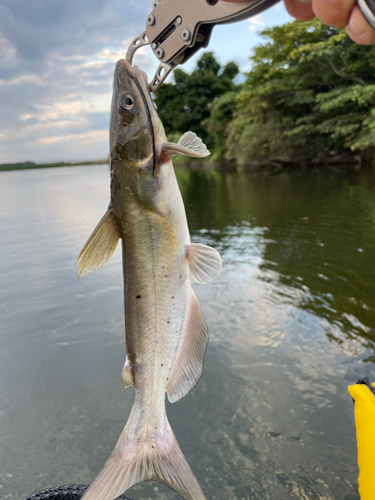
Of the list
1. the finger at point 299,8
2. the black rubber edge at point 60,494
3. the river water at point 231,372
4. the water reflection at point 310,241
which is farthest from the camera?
the water reflection at point 310,241

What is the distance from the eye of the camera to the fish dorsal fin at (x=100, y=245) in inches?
58.2

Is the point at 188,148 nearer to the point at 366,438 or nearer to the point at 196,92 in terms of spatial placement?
the point at 366,438

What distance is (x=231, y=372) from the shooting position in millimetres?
4242

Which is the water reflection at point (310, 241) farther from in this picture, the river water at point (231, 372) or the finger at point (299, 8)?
the finger at point (299, 8)

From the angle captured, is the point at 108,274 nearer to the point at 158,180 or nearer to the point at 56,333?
the point at 56,333

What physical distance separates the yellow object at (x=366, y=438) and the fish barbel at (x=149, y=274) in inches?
47.7

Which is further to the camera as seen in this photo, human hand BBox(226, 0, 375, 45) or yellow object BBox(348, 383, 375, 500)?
yellow object BBox(348, 383, 375, 500)

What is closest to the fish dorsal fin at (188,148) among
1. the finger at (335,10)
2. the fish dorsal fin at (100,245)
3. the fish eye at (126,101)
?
the fish eye at (126,101)

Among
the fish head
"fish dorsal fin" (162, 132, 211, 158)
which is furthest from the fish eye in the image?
"fish dorsal fin" (162, 132, 211, 158)

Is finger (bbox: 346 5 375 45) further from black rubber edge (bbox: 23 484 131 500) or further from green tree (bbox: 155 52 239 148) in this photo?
green tree (bbox: 155 52 239 148)

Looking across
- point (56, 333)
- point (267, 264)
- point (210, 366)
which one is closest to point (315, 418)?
point (210, 366)

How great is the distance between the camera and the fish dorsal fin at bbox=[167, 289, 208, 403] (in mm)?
1657

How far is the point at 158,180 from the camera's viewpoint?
1.51 meters

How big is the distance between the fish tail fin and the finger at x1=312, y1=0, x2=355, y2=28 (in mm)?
1712
